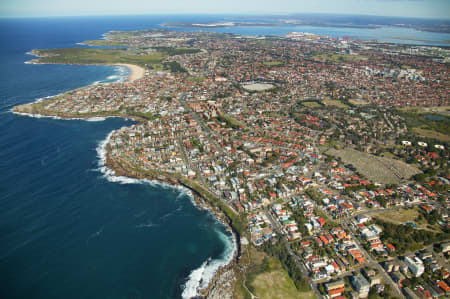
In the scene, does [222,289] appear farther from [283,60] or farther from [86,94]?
[283,60]

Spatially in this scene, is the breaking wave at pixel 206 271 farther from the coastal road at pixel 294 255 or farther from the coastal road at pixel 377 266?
the coastal road at pixel 377 266

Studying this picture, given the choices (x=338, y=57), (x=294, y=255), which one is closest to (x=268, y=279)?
(x=294, y=255)

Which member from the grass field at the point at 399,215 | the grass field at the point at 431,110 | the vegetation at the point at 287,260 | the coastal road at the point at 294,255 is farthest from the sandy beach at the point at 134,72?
the grass field at the point at 399,215

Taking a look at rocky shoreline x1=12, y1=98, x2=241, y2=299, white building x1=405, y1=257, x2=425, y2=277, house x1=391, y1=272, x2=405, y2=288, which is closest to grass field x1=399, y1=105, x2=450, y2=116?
white building x1=405, y1=257, x2=425, y2=277

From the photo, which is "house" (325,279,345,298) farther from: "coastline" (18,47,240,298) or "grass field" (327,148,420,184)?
"grass field" (327,148,420,184)

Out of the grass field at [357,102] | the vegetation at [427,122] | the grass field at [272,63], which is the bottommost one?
the vegetation at [427,122]

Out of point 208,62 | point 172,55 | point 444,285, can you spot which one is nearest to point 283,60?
point 208,62
